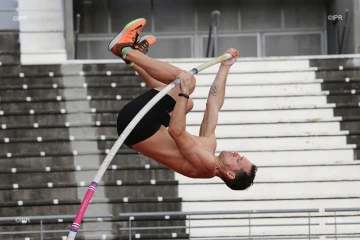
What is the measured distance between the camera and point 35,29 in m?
16.1

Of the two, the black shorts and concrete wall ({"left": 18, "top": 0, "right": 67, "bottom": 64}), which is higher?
concrete wall ({"left": 18, "top": 0, "right": 67, "bottom": 64})

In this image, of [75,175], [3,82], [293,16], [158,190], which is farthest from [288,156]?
[293,16]

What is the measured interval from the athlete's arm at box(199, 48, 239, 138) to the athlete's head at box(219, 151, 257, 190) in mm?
222

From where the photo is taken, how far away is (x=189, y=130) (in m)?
14.2

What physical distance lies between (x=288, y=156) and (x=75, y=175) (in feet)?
8.81

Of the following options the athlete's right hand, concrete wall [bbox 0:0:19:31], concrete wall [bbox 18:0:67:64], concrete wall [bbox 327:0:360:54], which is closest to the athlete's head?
the athlete's right hand

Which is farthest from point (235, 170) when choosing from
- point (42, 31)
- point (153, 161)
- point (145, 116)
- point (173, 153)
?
point (42, 31)

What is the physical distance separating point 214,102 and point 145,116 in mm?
634

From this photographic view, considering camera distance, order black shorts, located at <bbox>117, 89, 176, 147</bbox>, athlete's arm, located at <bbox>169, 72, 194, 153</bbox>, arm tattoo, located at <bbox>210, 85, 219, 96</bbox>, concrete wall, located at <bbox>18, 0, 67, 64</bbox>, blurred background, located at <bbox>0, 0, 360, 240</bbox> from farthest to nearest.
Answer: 1. concrete wall, located at <bbox>18, 0, 67, 64</bbox>
2. blurred background, located at <bbox>0, 0, 360, 240</bbox>
3. arm tattoo, located at <bbox>210, 85, 219, 96</bbox>
4. black shorts, located at <bbox>117, 89, 176, 147</bbox>
5. athlete's arm, located at <bbox>169, 72, 194, 153</bbox>

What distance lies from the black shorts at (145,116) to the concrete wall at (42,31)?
7.88m

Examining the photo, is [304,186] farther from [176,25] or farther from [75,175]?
[176,25]

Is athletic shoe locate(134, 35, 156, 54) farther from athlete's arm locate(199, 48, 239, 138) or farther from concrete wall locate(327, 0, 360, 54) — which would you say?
concrete wall locate(327, 0, 360, 54)

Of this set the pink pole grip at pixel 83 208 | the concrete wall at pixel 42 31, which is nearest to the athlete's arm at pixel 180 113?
the pink pole grip at pixel 83 208

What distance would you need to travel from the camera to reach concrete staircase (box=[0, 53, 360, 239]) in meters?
13.3
